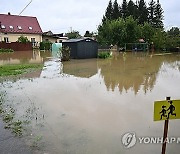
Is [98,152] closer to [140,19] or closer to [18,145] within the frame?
[18,145]

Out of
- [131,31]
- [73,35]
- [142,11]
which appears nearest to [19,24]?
[73,35]

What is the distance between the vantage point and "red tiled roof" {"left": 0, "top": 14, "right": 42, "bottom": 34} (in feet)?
113

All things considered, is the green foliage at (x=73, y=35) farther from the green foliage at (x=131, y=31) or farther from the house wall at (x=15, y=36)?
the green foliage at (x=131, y=31)

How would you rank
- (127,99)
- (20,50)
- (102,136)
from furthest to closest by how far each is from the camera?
(20,50)
(127,99)
(102,136)

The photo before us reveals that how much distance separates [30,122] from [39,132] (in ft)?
2.02

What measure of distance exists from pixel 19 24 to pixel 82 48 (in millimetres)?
20594

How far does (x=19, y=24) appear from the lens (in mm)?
36500

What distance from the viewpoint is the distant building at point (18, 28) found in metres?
34.0

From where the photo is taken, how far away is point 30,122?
5.00 meters

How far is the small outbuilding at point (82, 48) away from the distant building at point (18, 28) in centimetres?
1726

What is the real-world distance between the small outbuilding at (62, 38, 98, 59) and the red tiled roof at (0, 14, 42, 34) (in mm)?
17603

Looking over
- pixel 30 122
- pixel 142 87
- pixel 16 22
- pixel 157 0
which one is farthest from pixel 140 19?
pixel 30 122

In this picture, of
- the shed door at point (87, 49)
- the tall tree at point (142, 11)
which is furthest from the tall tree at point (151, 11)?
the shed door at point (87, 49)

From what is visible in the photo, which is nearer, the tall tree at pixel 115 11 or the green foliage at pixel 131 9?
the green foliage at pixel 131 9
